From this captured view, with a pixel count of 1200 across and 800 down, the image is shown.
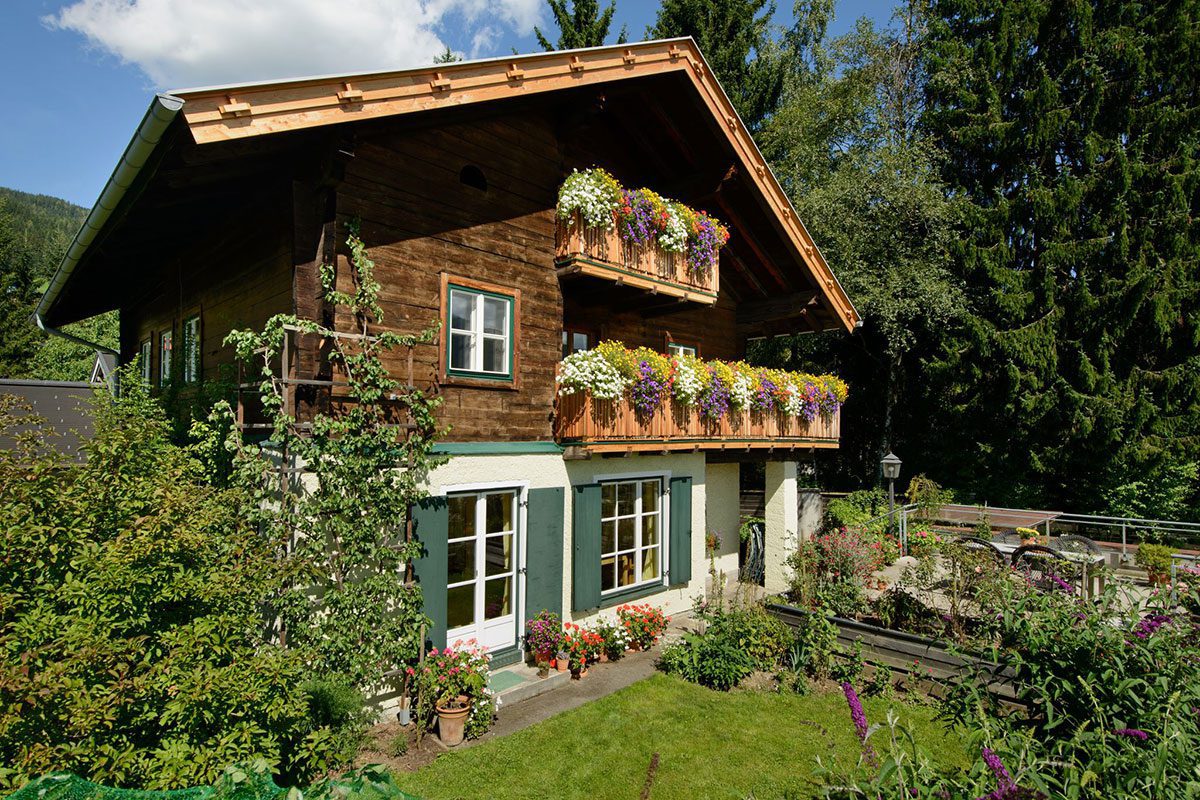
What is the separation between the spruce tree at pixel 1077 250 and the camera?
20.0 meters

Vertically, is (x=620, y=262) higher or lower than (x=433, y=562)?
higher

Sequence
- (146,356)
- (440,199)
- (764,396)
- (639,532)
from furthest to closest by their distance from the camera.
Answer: (146,356) < (764,396) < (639,532) < (440,199)

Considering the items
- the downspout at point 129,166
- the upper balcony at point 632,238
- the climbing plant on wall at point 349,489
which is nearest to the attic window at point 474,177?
the upper balcony at point 632,238

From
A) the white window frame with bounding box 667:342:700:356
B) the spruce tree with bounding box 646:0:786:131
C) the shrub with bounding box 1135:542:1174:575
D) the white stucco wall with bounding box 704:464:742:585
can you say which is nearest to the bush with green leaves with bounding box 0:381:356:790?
the white window frame with bounding box 667:342:700:356

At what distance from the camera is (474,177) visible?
9.12 metres

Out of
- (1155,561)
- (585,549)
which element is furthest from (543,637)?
(1155,561)

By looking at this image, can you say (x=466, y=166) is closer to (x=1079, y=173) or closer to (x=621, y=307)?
(x=621, y=307)

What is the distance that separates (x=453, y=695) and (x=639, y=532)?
4806 mm

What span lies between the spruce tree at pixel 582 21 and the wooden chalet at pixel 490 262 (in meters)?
13.4

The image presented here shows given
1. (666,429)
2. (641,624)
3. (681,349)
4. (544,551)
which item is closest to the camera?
(544,551)

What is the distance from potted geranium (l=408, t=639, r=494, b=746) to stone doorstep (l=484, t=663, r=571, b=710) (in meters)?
0.55

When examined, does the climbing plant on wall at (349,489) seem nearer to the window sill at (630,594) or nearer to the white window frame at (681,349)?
the window sill at (630,594)

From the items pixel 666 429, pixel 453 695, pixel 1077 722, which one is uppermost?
pixel 666 429

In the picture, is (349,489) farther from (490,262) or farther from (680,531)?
(680,531)
